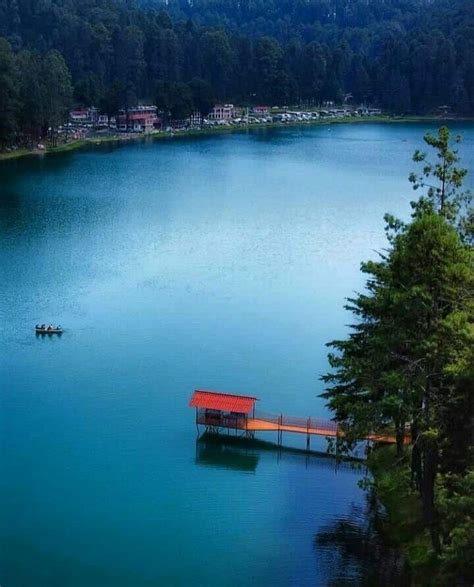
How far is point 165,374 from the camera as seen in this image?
23.0 meters

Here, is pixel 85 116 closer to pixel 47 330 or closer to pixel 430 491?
pixel 47 330

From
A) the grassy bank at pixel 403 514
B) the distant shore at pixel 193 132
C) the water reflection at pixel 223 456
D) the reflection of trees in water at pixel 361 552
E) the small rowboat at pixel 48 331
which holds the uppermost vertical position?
the distant shore at pixel 193 132

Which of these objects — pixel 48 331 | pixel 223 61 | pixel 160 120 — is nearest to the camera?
pixel 48 331

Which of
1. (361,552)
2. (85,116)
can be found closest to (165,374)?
(361,552)

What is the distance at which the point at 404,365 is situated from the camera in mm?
13906

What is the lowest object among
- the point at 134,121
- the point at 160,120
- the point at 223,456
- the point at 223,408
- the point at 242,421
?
the point at 223,456

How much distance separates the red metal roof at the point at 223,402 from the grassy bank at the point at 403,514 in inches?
130

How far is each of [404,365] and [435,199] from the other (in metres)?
4.36

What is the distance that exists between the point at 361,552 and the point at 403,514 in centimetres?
110

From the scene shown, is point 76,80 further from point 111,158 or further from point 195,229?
point 195,229

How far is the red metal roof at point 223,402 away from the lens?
1931 cm

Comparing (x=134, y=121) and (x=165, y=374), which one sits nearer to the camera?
(x=165, y=374)

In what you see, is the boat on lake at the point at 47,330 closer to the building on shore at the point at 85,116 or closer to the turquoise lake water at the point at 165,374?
the turquoise lake water at the point at 165,374

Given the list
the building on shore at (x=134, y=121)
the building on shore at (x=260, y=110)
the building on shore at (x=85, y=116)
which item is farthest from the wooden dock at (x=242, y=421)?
the building on shore at (x=260, y=110)
